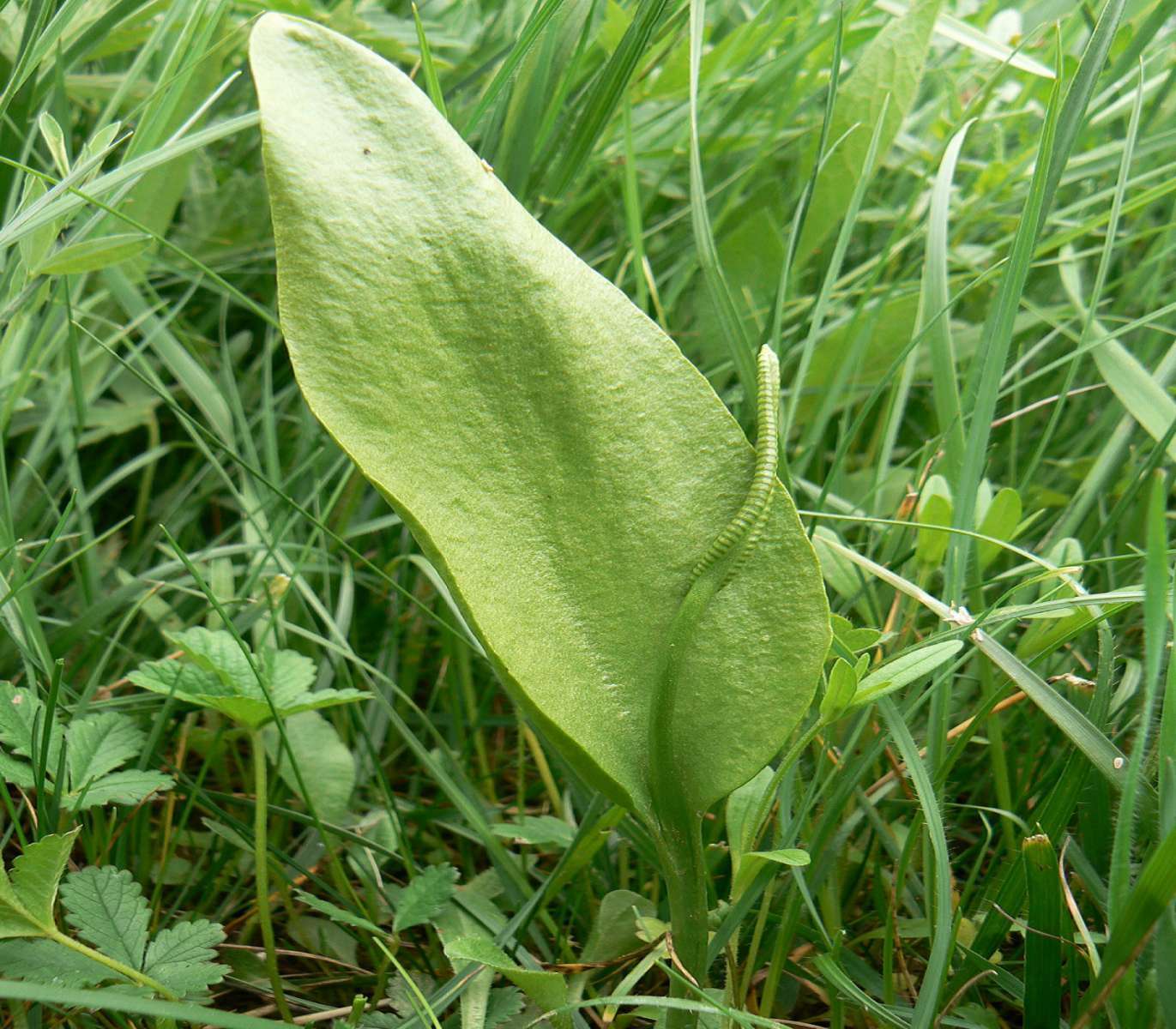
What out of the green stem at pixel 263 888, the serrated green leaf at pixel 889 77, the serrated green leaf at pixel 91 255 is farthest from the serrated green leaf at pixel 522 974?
the serrated green leaf at pixel 889 77

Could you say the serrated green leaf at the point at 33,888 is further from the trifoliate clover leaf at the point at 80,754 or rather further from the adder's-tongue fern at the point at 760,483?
the adder's-tongue fern at the point at 760,483

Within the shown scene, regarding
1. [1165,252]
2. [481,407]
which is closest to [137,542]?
[481,407]

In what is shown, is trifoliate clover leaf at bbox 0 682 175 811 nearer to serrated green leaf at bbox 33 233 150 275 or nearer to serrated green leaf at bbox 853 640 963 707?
serrated green leaf at bbox 33 233 150 275

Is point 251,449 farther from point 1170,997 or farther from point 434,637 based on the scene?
point 1170,997

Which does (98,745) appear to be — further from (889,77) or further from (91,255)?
(889,77)

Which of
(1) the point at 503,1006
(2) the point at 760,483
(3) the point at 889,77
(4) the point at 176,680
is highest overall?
(3) the point at 889,77

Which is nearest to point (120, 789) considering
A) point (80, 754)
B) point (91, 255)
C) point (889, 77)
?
point (80, 754)
